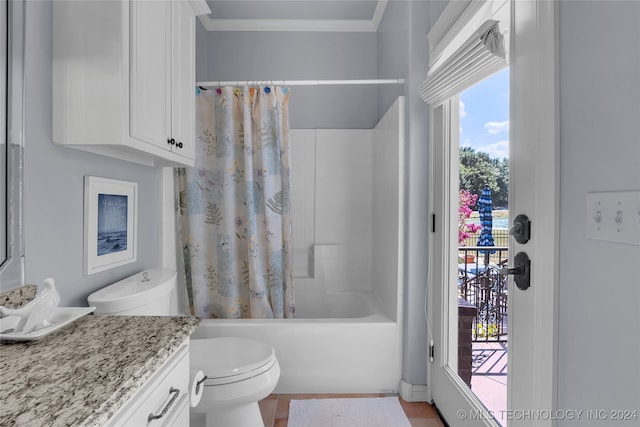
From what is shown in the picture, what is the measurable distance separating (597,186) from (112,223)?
174cm

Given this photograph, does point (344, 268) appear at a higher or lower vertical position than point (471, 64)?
lower

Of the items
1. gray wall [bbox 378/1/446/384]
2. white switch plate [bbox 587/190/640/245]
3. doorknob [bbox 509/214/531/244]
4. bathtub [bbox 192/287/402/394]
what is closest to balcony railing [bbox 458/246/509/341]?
doorknob [bbox 509/214/531/244]

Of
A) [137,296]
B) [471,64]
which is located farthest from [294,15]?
[137,296]

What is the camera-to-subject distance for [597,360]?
0.81 m

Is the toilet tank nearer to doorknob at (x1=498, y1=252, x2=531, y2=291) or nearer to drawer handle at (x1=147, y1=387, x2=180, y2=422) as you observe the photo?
drawer handle at (x1=147, y1=387, x2=180, y2=422)

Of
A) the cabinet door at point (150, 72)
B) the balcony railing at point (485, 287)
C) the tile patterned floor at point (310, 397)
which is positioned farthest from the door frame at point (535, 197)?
the cabinet door at point (150, 72)

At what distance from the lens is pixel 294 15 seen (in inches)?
115

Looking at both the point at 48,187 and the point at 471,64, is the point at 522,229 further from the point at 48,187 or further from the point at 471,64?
the point at 48,187

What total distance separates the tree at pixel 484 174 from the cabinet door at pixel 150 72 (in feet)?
4.28

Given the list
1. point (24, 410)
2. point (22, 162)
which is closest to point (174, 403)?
point (24, 410)

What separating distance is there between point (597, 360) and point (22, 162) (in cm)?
162

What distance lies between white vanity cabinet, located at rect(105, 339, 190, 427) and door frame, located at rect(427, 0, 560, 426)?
949mm

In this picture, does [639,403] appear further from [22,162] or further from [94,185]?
[94,185]

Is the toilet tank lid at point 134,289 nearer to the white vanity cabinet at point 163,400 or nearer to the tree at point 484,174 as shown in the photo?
the white vanity cabinet at point 163,400
